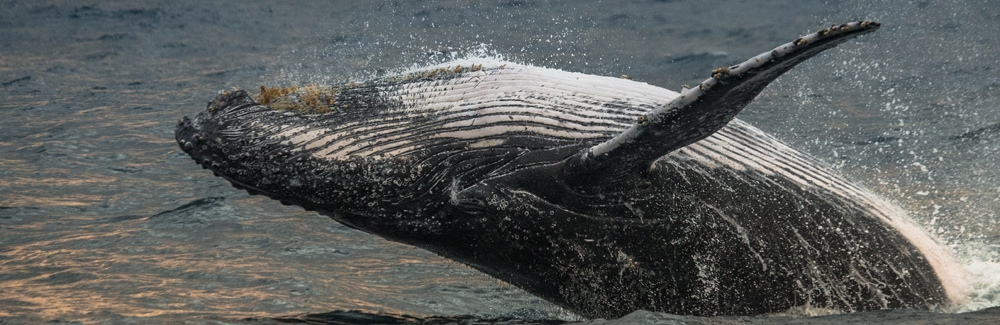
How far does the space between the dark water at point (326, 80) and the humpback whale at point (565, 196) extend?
322 millimetres

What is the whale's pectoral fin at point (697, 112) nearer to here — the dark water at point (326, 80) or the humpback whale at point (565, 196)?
the humpback whale at point (565, 196)

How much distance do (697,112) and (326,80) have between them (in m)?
12.8

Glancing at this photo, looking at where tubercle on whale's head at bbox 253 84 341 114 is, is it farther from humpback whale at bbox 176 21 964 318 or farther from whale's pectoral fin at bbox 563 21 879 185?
whale's pectoral fin at bbox 563 21 879 185

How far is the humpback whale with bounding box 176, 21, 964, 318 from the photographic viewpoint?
5.79 meters

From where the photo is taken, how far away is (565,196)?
5.73 metres

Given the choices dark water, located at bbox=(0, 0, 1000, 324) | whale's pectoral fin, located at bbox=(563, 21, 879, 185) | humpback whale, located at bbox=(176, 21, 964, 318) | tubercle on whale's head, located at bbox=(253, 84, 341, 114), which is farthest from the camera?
dark water, located at bbox=(0, 0, 1000, 324)

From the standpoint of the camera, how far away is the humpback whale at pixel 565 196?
5785 mm

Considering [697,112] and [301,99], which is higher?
[697,112]

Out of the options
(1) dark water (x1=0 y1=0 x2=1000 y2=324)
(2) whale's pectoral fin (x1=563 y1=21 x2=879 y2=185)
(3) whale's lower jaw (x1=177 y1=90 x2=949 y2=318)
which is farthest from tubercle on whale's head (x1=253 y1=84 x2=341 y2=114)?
(2) whale's pectoral fin (x1=563 y1=21 x2=879 y2=185)

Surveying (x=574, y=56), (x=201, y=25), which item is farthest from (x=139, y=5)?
(x=574, y=56)

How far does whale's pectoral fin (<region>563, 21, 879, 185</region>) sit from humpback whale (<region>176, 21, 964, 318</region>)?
15 centimetres

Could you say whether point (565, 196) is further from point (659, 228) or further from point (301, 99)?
point (301, 99)

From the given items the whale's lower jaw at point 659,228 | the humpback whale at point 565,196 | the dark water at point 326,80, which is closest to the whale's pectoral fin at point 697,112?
the humpback whale at point 565,196

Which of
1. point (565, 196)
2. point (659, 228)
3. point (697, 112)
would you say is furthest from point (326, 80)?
point (697, 112)
